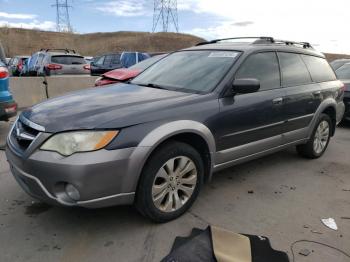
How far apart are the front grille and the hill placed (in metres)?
62.4

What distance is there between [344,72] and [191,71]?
6447 mm

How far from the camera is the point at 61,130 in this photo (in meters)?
3.06

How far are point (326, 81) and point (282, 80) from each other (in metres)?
1.30

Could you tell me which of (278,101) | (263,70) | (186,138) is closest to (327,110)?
(278,101)

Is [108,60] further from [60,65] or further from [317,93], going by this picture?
[317,93]

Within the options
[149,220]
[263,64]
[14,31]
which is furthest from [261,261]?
[14,31]

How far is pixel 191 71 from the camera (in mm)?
4340

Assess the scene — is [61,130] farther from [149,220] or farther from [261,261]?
[261,261]

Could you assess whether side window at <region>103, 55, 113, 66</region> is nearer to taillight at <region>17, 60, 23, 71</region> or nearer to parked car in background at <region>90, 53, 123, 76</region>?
parked car in background at <region>90, 53, 123, 76</region>

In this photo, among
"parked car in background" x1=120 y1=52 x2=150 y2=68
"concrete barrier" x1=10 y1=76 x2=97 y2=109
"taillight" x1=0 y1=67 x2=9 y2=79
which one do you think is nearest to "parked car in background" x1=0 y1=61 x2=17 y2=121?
"taillight" x1=0 y1=67 x2=9 y2=79

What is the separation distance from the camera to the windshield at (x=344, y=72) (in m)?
9.20

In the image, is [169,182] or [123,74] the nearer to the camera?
[169,182]

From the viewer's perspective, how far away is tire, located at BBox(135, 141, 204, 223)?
329cm

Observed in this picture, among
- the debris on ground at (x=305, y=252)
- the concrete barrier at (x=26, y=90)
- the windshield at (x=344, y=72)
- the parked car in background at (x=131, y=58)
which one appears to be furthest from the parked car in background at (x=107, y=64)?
the debris on ground at (x=305, y=252)
